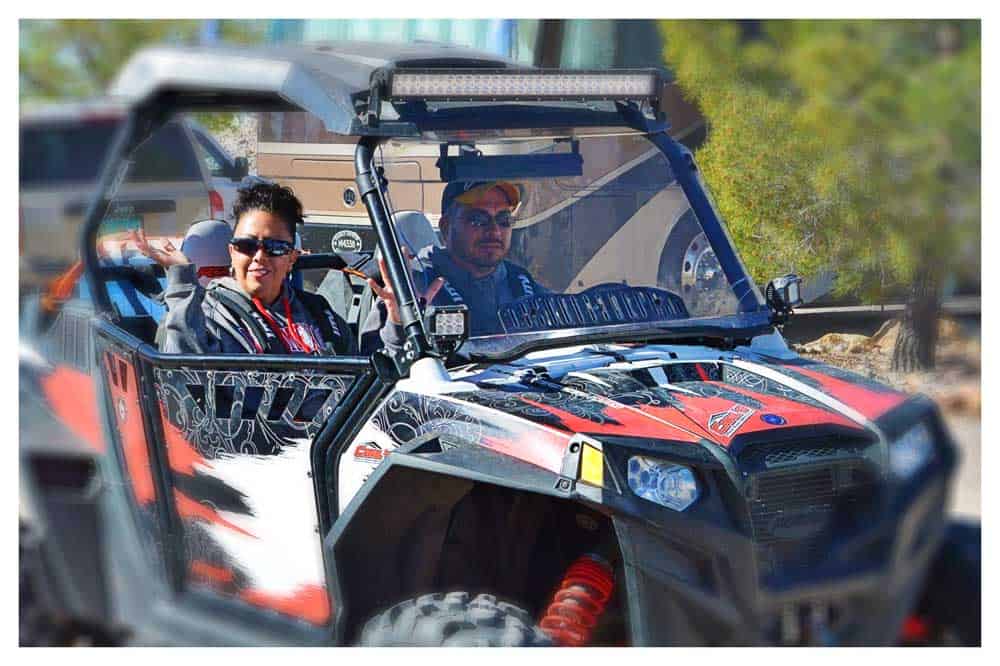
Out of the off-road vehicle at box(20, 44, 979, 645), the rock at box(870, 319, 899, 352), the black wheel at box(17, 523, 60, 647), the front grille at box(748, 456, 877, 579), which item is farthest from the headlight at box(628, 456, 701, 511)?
the rock at box(870, 319, 899, 352)

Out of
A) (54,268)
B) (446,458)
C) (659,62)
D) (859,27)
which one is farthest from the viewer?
(659,62)

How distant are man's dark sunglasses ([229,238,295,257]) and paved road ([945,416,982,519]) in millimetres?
2289

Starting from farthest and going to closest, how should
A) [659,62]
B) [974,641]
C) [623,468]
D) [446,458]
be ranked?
[659,62]
[974,641]
[446,458]
[623,468]

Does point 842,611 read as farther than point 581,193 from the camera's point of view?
No

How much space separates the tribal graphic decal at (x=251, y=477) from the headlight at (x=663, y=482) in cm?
96

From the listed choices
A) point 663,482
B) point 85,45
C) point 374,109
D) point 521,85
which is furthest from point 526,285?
point 85,45

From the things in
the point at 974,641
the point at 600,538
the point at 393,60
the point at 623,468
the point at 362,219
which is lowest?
the point at 974,641

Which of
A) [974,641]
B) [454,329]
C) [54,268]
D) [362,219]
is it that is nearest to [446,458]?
[454,329]

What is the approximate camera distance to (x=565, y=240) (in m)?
4.38

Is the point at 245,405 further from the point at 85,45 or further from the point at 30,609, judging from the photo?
the point at 85,45

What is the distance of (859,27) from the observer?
236 inches

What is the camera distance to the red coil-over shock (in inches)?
143

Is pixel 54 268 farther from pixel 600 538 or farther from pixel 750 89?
pixel 750 89

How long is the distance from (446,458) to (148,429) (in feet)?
4.21
